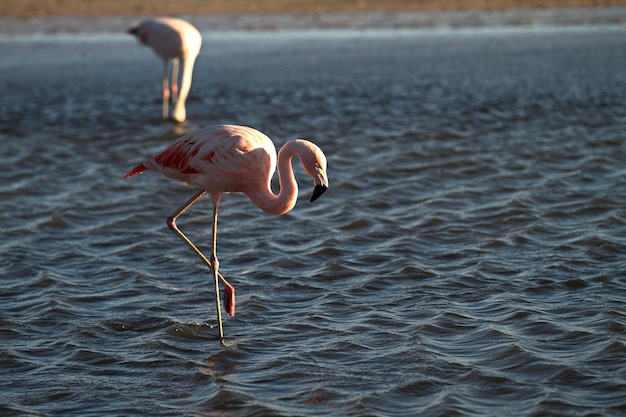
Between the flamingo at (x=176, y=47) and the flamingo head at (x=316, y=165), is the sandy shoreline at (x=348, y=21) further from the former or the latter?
the flamingo head at (x=316, y=165)

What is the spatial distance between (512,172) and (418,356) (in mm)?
3793

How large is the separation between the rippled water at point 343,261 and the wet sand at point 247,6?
9.56 metres

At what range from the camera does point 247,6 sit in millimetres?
22047

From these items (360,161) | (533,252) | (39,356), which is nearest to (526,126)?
(360,161)

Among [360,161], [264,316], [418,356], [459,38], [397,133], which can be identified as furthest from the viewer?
[459,38]

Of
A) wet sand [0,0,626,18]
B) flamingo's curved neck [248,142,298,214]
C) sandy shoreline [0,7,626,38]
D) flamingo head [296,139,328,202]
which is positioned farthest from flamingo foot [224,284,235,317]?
wet sand [0,0,626,18]

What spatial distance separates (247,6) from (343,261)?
1688cm

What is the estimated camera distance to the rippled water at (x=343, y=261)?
14.0 ft

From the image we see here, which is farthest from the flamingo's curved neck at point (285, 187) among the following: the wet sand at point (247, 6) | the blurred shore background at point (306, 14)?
the wet sand at point (247, 6)

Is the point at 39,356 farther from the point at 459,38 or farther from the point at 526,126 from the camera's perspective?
the point at 459,38

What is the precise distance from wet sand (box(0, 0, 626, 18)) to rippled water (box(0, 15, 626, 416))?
31.4 feet

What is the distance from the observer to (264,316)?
5.21m

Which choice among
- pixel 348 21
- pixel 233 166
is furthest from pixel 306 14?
pixel 233 166

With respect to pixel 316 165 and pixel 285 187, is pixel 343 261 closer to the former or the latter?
Answer: pixel 285 187
